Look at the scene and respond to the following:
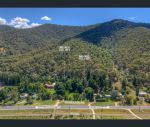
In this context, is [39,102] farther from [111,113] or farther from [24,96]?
[111,113]

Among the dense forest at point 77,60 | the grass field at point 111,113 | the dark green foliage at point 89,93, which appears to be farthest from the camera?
the dense forest at point 77,60

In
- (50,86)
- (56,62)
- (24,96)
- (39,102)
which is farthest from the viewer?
(56,62)

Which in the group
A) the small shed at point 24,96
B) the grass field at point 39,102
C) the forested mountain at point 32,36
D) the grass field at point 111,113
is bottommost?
the grass field at point 111,113

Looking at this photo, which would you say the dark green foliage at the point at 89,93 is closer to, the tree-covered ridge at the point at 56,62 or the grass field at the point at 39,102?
the grass field at the point at 39,102

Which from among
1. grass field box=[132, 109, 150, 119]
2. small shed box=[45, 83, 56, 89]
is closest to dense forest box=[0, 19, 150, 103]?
small shed box=[45, 83, 56, 89]

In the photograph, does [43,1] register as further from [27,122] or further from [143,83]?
[143,83]

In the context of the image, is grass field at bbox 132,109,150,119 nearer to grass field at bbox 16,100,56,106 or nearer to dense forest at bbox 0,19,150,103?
dense forest at bbox 0,19,150,103

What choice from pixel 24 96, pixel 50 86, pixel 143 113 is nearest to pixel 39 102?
pixel 24 96

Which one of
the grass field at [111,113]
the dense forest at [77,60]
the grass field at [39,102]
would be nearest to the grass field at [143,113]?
the grass field at [111,113]
